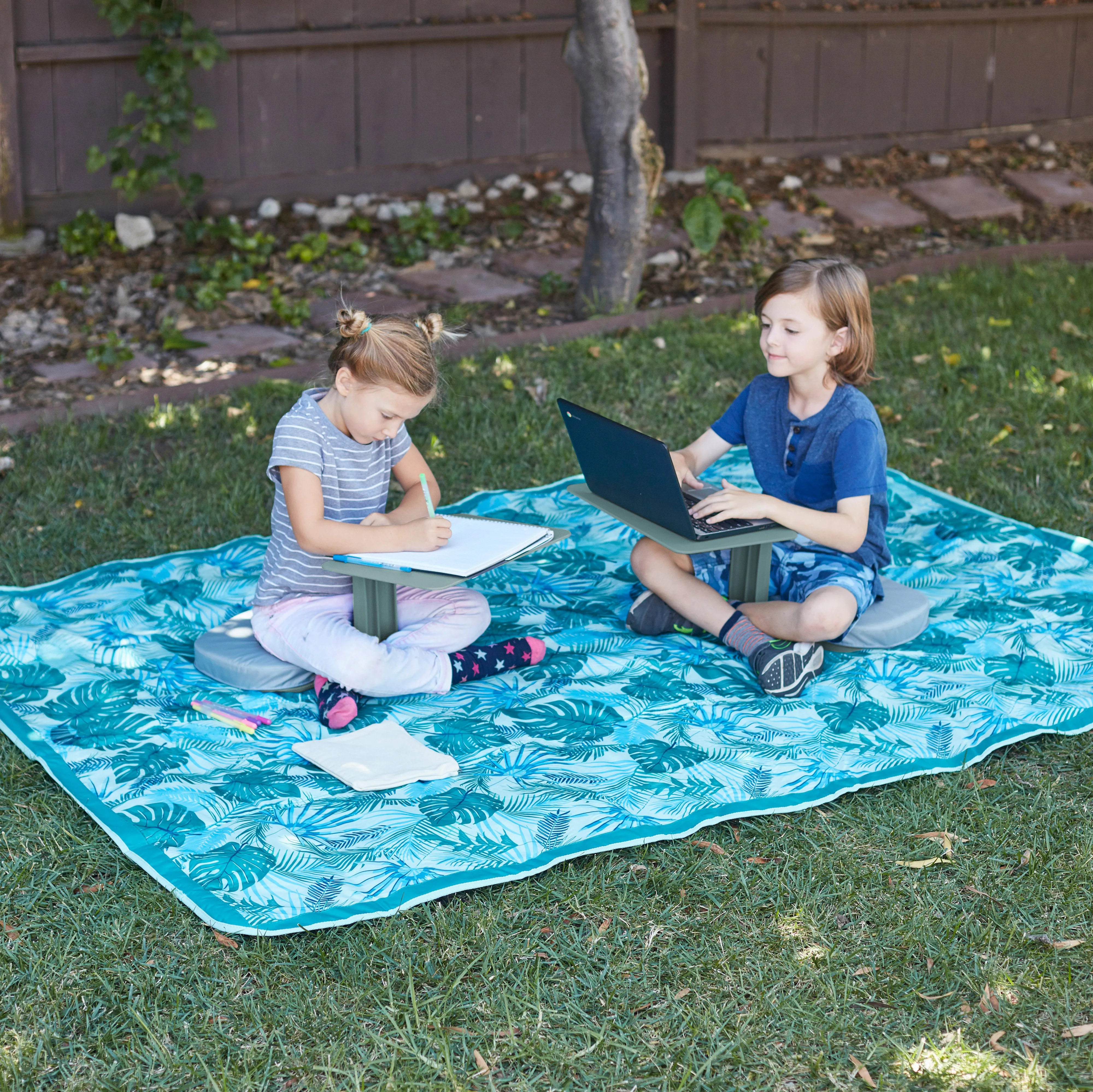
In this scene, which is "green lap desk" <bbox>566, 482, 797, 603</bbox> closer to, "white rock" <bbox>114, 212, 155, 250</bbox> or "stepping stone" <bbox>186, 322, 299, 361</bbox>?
"stepping stone" <bbox>186, 322, 299, 361</bbox>

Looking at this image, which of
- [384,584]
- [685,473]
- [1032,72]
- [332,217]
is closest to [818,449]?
[685,473]

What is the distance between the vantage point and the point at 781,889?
2.78 m

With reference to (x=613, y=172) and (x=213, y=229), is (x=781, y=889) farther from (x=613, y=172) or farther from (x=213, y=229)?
(x=213, y=229)

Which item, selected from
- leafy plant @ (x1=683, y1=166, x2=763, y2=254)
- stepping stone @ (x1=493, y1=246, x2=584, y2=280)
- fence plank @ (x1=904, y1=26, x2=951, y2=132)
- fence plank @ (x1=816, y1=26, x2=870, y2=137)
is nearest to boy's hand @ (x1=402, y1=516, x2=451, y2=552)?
stepping stone @ (x1=493, y1=246, x2=584, y2=280)

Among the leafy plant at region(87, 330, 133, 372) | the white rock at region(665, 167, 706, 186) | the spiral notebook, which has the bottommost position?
the spiral notebook

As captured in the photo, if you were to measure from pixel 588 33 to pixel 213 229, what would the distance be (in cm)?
251

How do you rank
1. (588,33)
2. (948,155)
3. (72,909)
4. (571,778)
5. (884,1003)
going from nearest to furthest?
(884,1003)
(72,909)
(571,778)
(588,33)
(948,155)

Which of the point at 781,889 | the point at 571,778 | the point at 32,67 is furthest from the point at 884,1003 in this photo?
the point at 32,67

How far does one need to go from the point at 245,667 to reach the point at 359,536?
0.49 m

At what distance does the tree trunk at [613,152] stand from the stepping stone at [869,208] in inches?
86.6

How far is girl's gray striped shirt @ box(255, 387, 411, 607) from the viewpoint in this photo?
3.51 m

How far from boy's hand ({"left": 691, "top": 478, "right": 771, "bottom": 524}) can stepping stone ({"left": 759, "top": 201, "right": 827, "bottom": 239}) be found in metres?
4.61

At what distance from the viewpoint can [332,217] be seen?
25.3ft

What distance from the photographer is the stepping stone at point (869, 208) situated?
8.22m
